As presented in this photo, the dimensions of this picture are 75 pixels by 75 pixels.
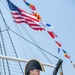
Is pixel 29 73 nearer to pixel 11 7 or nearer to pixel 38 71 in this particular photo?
pixel 38 71

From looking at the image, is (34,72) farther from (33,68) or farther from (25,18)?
(25,18)

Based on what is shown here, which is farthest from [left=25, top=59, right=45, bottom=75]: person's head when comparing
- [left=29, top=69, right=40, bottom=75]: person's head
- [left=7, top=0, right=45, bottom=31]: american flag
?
[left=7, top=0, right=45, bottom=31]: american flag

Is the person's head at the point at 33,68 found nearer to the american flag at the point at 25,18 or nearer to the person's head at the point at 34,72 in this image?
the person's head at the point at 34,72

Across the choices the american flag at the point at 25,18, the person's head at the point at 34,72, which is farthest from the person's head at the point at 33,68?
the american flag at the point at 25,18

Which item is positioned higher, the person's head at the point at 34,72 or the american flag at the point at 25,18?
the person's head at the point at 34,72

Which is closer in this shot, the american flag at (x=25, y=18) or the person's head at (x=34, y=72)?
the person's head at (x=34, y=72)

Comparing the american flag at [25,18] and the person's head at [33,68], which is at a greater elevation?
the person's head at [33,68]

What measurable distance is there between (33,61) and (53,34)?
15.4 feet

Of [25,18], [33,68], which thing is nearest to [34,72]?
[33,68]

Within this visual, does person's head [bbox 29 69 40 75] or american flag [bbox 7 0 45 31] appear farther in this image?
american flag [bbox 7 0 45 31]

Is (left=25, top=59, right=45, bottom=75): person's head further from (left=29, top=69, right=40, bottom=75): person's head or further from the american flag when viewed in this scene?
the american flag

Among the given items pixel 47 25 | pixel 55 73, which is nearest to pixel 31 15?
pixel 47 25

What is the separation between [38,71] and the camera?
191 centimetres

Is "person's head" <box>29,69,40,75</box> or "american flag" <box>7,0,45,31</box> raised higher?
"person's head" <box>29,69,40,75</box>
